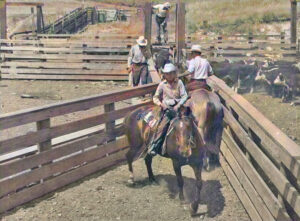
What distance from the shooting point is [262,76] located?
54.7 feet

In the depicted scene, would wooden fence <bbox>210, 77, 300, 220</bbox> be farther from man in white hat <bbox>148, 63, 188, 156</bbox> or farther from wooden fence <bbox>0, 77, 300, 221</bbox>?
man in white hat <bbox>148, 63, 188, 156</bbox>

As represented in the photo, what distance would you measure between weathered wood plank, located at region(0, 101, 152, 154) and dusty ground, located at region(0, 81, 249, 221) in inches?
33.3

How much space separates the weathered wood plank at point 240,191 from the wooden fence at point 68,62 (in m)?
11.1

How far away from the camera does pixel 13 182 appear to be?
6.34 meters

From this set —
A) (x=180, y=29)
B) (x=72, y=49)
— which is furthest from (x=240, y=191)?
(x=72, y=49)

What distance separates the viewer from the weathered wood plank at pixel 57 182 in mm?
6355

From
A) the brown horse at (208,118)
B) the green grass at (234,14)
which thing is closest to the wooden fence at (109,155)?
the brown horse at (208,118)

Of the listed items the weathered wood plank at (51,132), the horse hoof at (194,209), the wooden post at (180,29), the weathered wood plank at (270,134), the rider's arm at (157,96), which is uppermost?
the wooden post at (180,29)

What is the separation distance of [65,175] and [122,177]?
3.28 ft

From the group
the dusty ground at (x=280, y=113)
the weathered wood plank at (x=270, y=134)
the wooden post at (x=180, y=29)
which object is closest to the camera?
the weathered wood plank at (x=270, y=134)

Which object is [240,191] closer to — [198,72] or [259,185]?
[259,185]

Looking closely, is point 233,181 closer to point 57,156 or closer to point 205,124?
point 205,124

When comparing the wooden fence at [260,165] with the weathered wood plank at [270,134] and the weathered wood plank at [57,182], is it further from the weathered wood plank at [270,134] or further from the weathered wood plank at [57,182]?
the weathered wood plank at [57,182]

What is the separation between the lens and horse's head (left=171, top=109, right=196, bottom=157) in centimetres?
622
